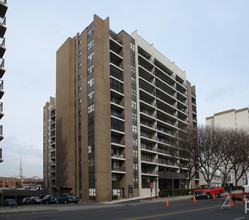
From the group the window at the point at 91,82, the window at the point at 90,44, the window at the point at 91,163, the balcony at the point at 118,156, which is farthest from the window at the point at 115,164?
the window at the point at 90,44

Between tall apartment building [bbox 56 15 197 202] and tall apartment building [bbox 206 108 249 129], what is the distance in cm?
5201

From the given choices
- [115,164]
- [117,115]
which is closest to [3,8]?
[117,115]

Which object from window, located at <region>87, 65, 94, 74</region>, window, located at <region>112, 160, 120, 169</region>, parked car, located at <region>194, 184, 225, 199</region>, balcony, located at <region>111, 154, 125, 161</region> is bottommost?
parked car, located at <region>194, 184, 225, 199</region>

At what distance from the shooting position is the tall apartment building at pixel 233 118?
110938 mm

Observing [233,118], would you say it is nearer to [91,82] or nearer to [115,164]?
[115,164]

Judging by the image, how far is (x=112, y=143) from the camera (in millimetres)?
51531

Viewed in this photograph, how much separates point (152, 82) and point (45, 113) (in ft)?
169

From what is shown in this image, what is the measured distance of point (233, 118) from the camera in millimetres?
113312

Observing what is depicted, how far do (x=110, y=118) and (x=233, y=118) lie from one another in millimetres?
76628

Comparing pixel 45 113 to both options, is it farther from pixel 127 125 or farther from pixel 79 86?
pixel 127 125

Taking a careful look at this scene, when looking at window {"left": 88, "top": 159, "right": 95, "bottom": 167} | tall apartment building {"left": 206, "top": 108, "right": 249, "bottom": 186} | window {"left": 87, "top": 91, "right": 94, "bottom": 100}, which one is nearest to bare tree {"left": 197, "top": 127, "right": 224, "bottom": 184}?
window {"left": 88, "top": 159, "right": 95, "bottom": 167}

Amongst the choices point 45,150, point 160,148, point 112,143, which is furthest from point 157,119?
point 45,150

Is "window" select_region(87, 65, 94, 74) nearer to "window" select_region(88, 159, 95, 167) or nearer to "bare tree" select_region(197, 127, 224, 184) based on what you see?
"window" select_region(88, 159, 95, 167)

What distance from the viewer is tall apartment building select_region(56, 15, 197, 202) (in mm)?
51500
